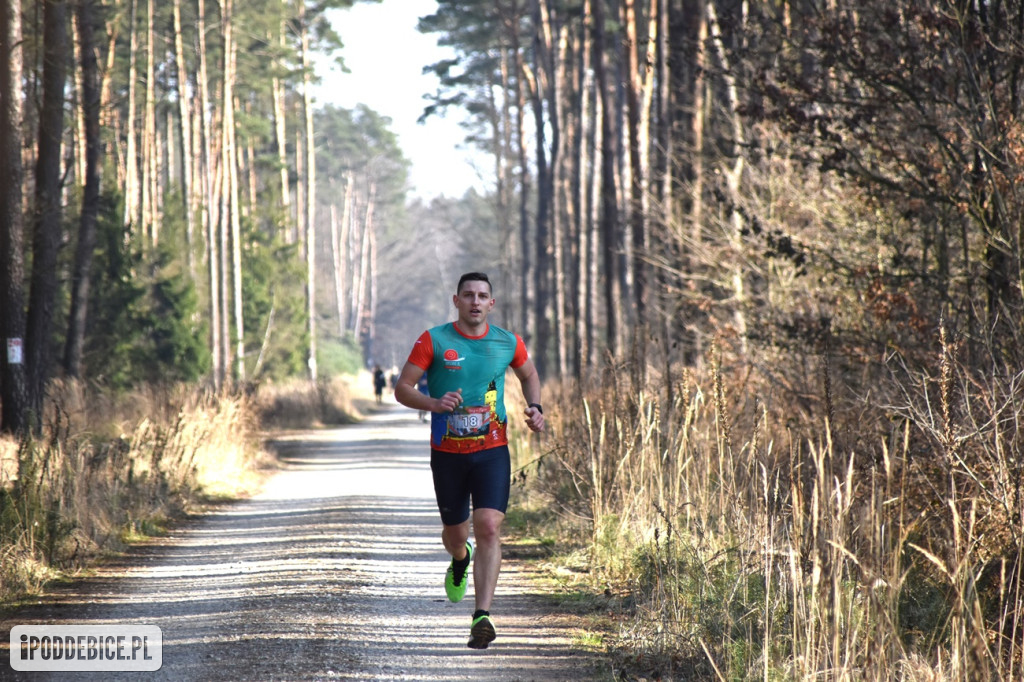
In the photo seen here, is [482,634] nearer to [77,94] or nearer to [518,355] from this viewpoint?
[518,355]

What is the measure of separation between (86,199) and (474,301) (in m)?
16.8

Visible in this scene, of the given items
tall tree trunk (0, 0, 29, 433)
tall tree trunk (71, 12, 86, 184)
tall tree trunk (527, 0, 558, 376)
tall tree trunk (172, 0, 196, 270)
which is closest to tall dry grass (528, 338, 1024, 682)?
tall tree trunk (0, 0, 29, 433)

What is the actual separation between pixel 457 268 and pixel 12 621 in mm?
92535

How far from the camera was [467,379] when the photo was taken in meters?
6.23

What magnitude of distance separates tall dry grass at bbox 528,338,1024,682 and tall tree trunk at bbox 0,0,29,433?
26.7 feet

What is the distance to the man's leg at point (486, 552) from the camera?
6340mm

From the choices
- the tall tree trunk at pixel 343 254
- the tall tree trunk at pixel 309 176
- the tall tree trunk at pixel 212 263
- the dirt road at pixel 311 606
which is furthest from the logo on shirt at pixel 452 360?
the tall tree trunk at pixel 343 254

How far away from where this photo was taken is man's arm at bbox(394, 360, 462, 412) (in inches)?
232

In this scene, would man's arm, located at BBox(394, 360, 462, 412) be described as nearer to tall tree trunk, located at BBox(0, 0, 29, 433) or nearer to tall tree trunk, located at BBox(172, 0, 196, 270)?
tall tree trunk, located at BBox(0, 0, 29, 433)

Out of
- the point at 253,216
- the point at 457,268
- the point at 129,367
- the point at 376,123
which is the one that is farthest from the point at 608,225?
the point at 457,268

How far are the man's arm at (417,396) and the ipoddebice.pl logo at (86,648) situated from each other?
209 centimetres

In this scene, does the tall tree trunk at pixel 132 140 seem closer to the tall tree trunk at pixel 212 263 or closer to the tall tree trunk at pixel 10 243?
the tall tree trunk at pixel 212 263

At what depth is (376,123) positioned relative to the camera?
260ft

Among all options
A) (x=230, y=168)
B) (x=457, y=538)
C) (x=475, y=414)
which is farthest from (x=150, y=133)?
(x=475, y=414)
